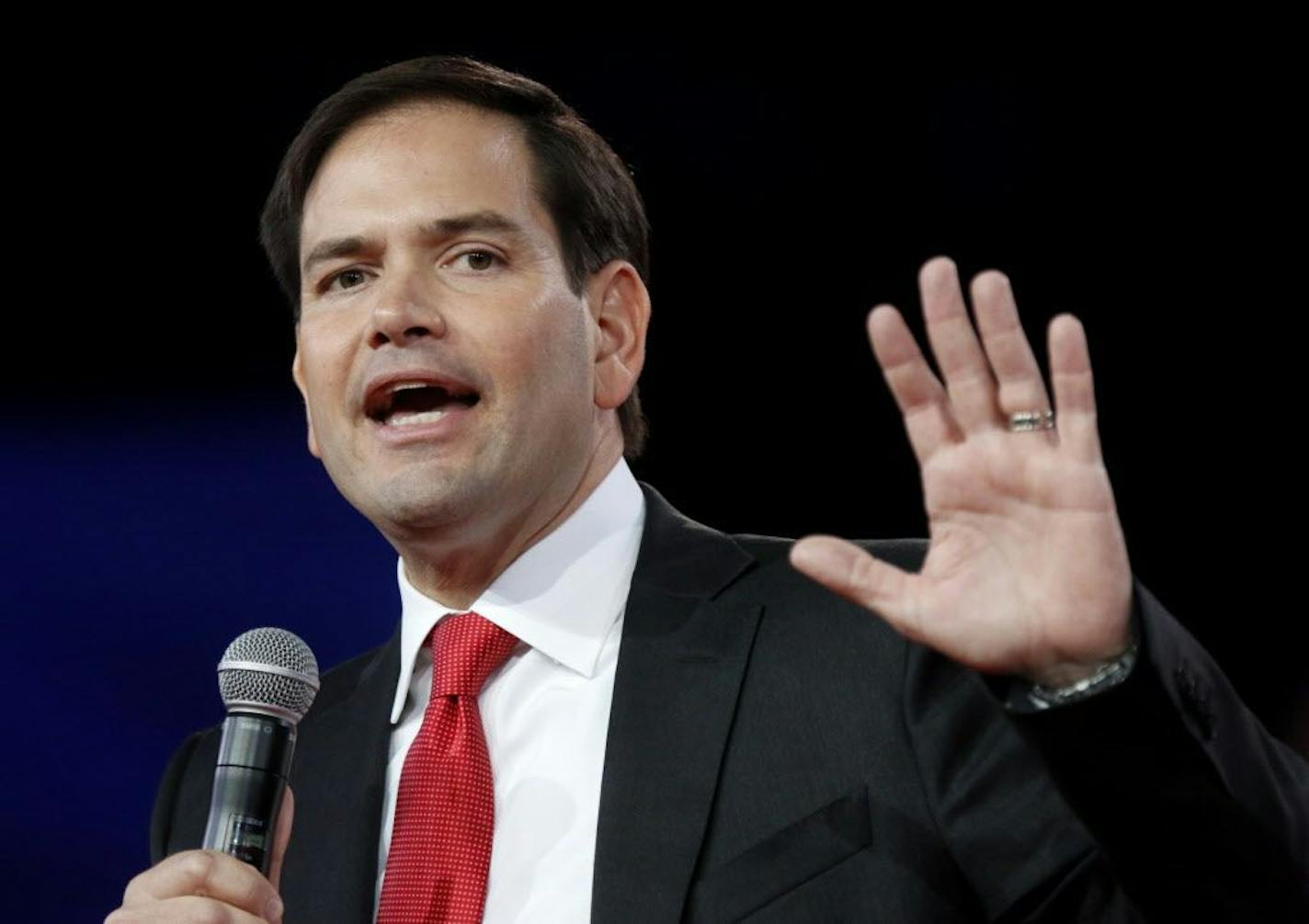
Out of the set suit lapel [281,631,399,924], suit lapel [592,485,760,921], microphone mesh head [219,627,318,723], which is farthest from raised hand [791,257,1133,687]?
suit lapel [281,631,399,924]

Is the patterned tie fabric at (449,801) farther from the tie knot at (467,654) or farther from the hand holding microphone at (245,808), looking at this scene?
the hand holding microphone at (245,808)

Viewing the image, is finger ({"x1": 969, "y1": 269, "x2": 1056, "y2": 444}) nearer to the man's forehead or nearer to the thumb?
the thumb

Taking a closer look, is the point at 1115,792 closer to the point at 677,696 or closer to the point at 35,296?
the point at 677,696

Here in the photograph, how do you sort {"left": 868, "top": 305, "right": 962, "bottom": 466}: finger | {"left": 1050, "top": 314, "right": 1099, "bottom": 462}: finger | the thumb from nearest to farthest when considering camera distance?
{"left": 1050, "top": 314, "right": 1099, "bottom": 462}: finger < {"left": 868, "top": 305, "right": 962, "bottom": 466}: finger < the thumb

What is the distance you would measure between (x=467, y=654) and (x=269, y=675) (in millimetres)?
397

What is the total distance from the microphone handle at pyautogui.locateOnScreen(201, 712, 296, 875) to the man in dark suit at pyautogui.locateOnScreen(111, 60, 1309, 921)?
3 cm

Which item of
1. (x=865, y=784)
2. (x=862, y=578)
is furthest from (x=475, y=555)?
(x=862, y=578)

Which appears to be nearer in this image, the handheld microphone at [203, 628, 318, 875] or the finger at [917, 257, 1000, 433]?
the finger at [917, 257, 1000, 433]

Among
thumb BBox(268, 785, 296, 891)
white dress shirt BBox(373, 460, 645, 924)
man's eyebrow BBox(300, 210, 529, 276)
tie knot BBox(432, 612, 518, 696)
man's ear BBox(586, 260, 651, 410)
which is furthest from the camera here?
man's ear BBox(586, 260, 651, 410)

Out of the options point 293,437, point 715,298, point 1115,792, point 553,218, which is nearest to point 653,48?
point 715,298

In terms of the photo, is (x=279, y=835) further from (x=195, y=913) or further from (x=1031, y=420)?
(x=1031, y=420)

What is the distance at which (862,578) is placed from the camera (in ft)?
4.77

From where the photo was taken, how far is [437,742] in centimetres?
195

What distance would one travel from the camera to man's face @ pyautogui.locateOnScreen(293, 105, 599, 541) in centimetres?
201
